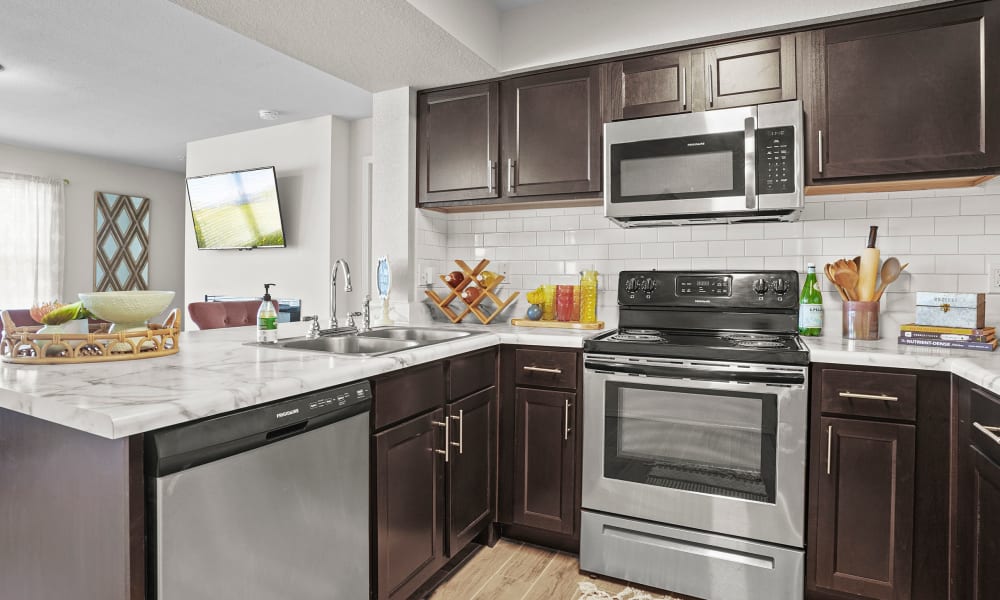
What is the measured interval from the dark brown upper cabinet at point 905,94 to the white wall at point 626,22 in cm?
12

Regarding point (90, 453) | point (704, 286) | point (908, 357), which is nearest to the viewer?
point (90, 453)

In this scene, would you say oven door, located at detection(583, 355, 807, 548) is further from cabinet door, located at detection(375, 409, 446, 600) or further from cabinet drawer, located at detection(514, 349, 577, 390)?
cabinet door, located at detection(375, 409, 446, 600)

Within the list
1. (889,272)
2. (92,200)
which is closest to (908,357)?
(889,272)

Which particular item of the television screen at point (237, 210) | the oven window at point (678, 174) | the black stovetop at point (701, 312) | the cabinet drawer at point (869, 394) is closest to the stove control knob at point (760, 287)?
the black stovetop at point (701, 312)

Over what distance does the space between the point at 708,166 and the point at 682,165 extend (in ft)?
0.34

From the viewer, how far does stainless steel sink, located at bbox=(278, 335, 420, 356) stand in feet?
6.86

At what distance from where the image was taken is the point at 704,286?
2.48 m

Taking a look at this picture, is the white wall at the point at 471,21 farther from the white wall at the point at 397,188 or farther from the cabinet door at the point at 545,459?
the cabinet door at the point at 545,459

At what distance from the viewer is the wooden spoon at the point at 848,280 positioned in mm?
2266

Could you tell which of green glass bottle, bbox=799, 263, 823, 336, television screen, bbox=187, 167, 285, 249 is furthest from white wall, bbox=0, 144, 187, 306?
green glass bottle, bbox=799, 263, 823, 336

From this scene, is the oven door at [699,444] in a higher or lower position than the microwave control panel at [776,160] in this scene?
lower

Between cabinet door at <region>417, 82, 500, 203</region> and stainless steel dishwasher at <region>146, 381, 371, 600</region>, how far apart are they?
1481 mm

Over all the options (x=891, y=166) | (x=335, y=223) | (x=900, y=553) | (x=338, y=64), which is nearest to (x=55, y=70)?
(x=335, y=223)

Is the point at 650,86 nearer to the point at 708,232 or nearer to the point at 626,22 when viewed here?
the point at 626,22
